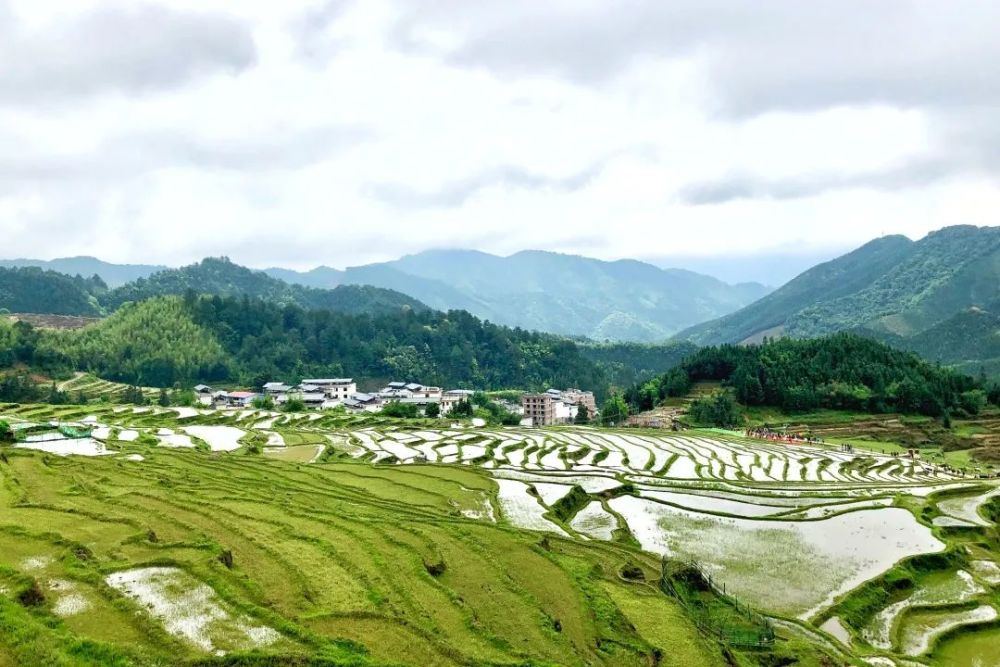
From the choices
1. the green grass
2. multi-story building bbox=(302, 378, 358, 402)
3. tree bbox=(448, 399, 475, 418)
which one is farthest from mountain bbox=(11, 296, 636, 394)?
the green grass

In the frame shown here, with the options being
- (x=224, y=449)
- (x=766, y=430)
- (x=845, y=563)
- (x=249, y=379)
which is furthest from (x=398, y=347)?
(x=845, y=563)

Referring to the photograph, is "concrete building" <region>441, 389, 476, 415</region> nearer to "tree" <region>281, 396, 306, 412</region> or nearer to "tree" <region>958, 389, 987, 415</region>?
"tree" <region>281, 396, 306, 412</region>

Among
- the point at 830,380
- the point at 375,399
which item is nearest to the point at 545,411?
the point at 375,399

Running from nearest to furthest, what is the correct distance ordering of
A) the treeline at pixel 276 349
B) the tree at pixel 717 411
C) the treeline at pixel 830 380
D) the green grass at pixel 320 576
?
the green grass at pixel 320 576 → the tree at pixel 717 411 → the treeline at pixel 830 380 → the treeline at pixel 276 349

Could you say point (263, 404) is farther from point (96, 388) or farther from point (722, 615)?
point (722, 615)

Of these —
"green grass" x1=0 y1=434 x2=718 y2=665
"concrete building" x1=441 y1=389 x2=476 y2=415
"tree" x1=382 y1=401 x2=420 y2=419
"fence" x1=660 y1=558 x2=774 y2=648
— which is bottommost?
"concrete building" x1=441 y1=389 x2=476 y2=415

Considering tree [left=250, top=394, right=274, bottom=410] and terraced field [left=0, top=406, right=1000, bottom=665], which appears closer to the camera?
terraced field [left=0, top=406, right=1000, bottom=665]

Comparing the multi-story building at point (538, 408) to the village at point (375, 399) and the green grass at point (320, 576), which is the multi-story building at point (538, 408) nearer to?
the village at point (375, 399)

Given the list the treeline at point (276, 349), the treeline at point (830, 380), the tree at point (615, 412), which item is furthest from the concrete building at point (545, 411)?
the treeline at point (276, 349)

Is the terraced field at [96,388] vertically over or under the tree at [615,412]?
over
